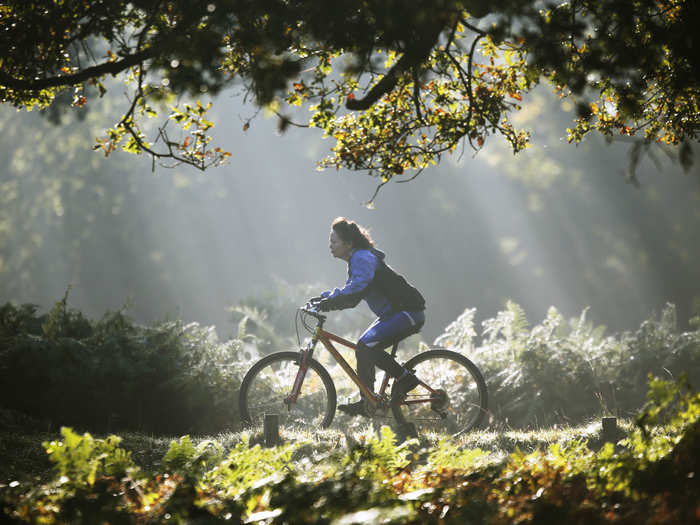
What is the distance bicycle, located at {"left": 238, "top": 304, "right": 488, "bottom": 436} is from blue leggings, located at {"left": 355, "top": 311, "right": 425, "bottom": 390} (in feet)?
0.49

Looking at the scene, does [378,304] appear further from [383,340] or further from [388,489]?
[388,489]

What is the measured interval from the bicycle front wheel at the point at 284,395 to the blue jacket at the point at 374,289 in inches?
31.2

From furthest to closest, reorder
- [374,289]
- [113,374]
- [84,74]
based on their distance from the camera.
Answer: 1. [113,374]
2. [374,289]
3. [84,74]

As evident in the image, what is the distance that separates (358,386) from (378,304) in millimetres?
855

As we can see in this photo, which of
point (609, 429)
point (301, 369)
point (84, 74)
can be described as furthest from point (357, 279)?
point (84, 74)

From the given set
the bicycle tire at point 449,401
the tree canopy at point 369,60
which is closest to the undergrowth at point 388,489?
the tree canopy at point 369,60

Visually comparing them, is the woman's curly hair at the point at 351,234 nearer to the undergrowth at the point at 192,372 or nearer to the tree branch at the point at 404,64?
the tree branch at the point at 404,64

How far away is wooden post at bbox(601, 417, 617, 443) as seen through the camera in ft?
18.1

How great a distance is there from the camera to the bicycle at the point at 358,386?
20.6 ft

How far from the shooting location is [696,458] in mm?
3199

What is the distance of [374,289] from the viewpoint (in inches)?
241

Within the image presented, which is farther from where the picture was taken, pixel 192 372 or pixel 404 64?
pixel 192 372

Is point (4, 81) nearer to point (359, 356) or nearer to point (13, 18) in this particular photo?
point (13, 18)

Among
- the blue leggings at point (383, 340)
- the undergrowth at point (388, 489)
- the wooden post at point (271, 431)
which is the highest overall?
the blue leggings at point (383, 340)
